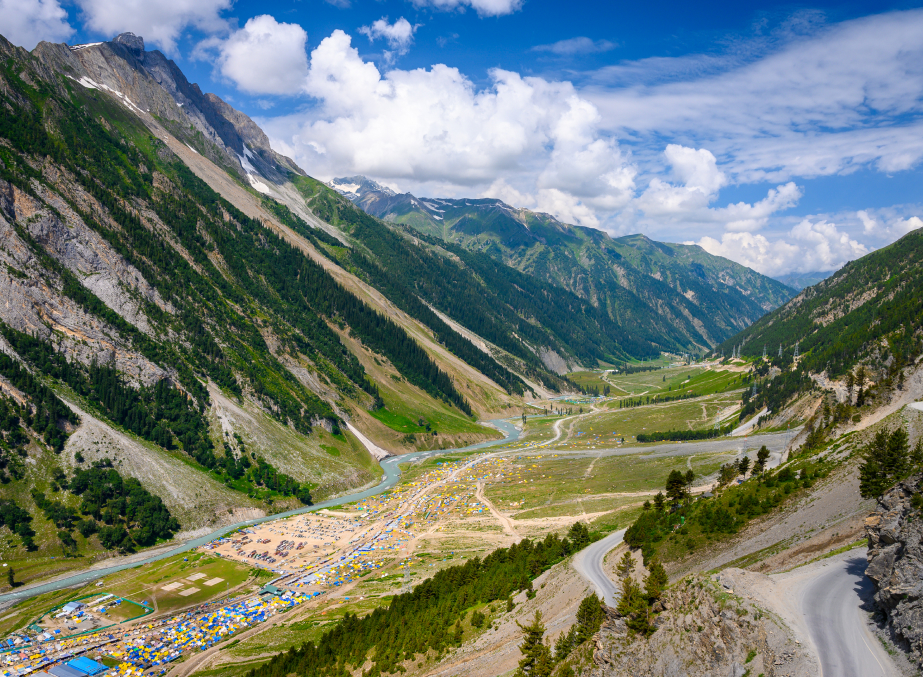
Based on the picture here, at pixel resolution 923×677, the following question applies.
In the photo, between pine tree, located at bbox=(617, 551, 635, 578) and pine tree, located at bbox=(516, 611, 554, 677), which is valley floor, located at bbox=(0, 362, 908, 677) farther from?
pine tree, located at bbox=(516, 611, 554, 677)

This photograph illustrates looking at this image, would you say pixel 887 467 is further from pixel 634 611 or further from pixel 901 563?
pixel 634 611

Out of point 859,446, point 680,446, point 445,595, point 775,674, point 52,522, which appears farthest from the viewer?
point 680,446

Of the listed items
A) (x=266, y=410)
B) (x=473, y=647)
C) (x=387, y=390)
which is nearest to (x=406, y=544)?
(x=473, y=647)

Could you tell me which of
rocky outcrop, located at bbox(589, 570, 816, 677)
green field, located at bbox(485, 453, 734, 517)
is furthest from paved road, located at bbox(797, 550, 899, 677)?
green field, located at bbox(485, 453, 734, 517)

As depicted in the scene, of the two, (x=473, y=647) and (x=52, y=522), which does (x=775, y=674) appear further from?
(x=52, y=522)

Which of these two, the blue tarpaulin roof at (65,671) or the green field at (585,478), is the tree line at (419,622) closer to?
the blue tarpaulin roof at (65,671)

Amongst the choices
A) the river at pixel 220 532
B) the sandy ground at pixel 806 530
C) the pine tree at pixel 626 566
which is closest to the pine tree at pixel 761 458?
the sandy ground at pixel 806 530

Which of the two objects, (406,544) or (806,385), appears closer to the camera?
(406,544)
